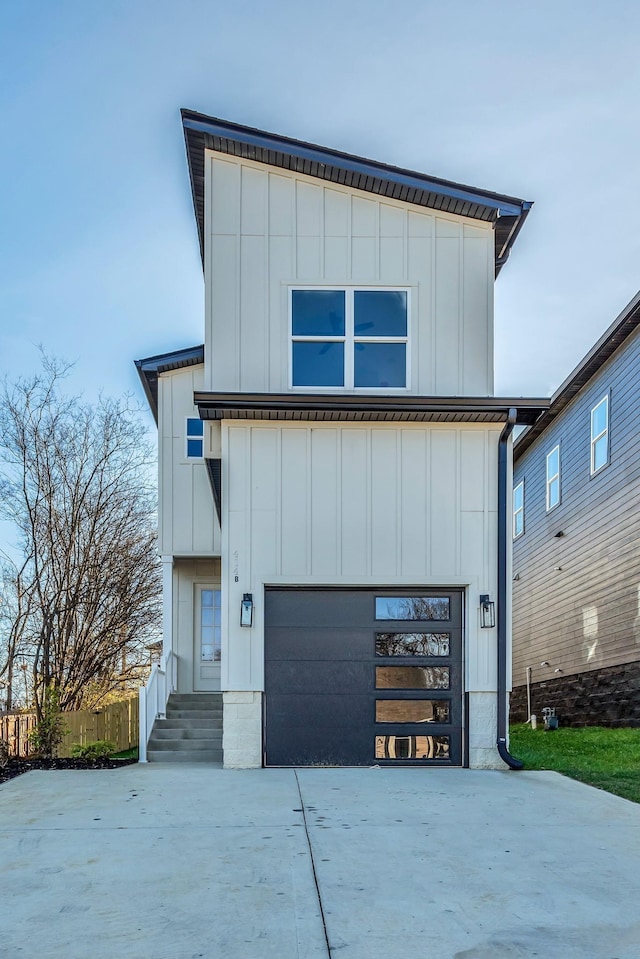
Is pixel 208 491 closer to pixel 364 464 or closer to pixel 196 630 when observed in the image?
pixel 196 630

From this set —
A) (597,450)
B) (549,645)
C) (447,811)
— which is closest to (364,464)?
(447,811)

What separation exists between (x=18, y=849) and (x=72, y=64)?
470 inches

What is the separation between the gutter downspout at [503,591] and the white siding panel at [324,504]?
1.86m

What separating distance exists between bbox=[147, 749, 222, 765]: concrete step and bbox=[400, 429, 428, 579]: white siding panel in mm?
3449

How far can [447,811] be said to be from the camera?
6879 millimetres

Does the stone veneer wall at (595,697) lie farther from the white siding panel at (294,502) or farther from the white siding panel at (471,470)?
the white siding panel at (294,502)

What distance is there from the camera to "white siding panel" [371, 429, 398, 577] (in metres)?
9.62

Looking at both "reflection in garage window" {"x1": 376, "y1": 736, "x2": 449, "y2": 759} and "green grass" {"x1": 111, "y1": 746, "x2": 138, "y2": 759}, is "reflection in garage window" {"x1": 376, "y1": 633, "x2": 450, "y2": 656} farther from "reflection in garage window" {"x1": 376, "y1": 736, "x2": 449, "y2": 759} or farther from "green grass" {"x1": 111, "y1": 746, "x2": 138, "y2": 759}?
"green grass" {"x1": 111, "y1": 746, "x2": 138, "y2": 759}

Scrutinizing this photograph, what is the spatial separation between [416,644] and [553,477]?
1093 centimetres

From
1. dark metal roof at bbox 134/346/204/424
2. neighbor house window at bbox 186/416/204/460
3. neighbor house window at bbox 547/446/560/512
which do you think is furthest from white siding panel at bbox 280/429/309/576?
neighbor house window at bbox 547/446/560/512

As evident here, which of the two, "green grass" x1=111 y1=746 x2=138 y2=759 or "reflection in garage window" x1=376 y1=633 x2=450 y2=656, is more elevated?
"reflection in garage window" x1=376 y1=633 x2=450 y2=656

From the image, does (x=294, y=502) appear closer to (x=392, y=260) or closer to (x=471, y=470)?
(x=471, y=470)

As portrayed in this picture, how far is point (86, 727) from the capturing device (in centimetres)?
1275

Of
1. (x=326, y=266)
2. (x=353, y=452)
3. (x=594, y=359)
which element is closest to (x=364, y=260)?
(x=326, y=266)
